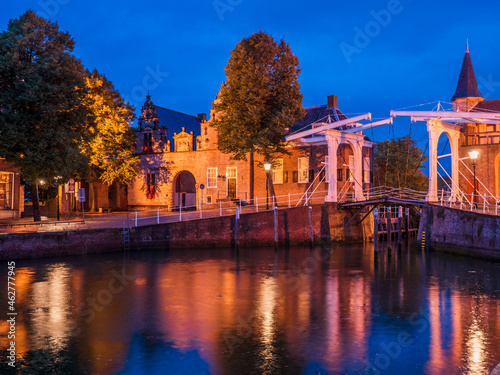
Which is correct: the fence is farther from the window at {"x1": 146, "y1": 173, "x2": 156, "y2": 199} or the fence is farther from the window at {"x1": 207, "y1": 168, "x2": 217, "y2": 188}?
the window at {"x1": 146, "y1": 173, "x2": 156, "y2": 199}

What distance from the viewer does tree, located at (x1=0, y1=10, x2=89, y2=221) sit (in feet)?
94.7

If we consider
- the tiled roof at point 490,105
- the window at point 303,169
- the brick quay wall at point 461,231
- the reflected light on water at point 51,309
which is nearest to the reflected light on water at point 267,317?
the reflected light on water at point 51,309

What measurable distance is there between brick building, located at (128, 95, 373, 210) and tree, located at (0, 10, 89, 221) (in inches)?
500

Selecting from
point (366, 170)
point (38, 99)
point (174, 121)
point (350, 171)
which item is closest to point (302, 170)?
point (350, 171)

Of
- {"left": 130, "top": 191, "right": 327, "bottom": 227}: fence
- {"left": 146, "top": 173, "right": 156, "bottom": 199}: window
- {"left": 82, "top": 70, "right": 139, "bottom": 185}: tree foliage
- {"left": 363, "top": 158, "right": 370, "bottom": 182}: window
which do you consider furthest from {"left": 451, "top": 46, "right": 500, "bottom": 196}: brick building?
{"left": 82, "top": 70, "right": 139, "bottom": 185}: tree foliage

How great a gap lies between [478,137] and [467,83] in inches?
175

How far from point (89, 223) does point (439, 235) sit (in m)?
20.3

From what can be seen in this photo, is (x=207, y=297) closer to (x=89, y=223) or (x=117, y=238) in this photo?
(x=117, y=238)

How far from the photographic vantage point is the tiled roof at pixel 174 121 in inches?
1957

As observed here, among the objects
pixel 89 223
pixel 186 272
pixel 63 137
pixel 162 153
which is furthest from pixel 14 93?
pixel 162 153

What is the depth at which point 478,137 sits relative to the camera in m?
41.6

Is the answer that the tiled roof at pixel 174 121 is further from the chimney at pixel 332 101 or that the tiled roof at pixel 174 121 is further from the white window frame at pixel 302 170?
the chimney at pixel 332 101

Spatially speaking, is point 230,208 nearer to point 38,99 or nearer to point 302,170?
point 302,170

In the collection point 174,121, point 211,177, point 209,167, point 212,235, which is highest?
point 174,121
